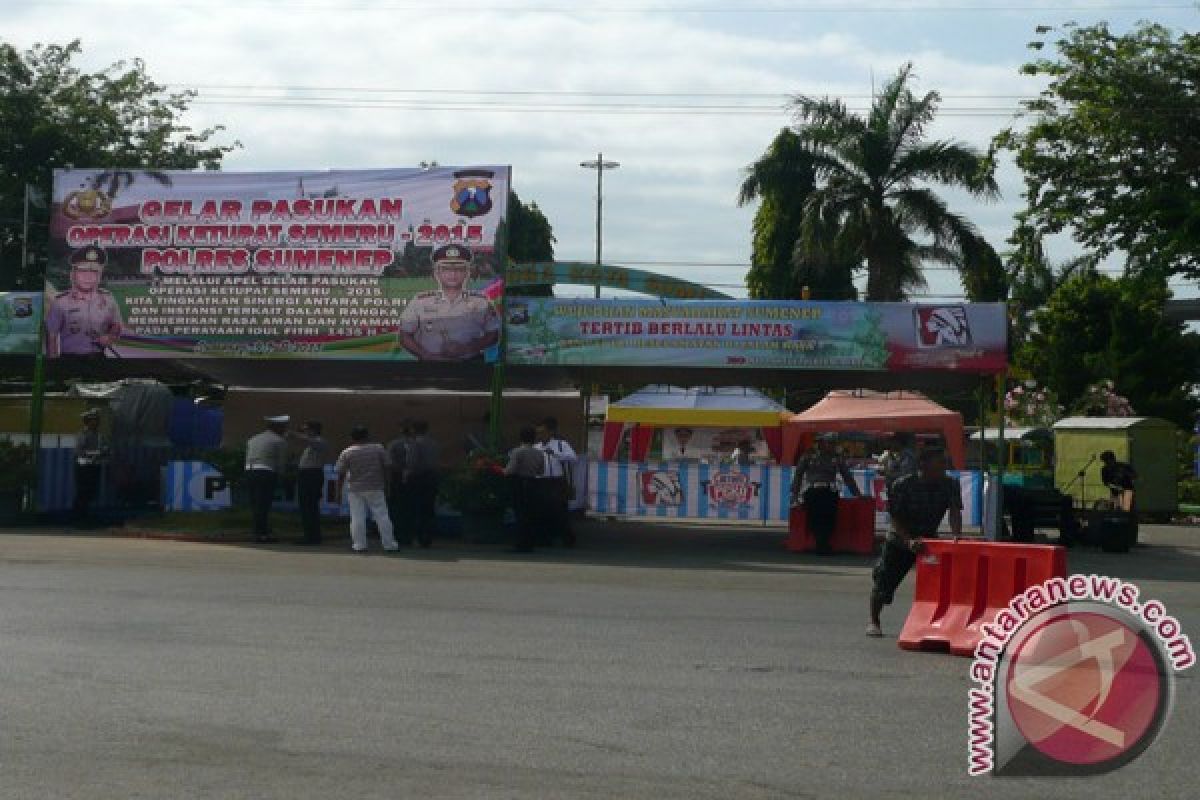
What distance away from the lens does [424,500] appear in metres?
23.1

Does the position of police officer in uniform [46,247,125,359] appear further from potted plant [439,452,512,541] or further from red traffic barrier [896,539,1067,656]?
red traffic barrier [896,539,1067,656]

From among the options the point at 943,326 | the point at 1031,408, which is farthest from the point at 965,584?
the point at 1031,408

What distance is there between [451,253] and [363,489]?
13.7ft

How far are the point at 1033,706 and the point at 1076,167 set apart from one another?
954 inches

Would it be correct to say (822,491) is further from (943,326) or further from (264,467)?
(264,467)

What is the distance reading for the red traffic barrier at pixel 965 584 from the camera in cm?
1204

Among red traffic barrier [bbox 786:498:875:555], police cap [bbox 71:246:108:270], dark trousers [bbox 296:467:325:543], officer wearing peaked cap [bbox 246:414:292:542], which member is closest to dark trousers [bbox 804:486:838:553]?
red traffic barrier [bbox 786:498:875:555]

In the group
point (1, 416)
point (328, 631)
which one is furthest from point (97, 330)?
point (328, 631)

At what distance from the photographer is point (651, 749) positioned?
27.6 ft

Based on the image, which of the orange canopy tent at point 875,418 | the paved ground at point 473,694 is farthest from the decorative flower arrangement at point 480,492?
the orange canopy tent at point 875,418

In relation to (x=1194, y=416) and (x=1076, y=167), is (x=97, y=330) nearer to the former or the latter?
(x=1076, y=167)

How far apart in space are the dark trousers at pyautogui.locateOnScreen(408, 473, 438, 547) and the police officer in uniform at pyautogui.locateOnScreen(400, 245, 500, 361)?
223 centimetres

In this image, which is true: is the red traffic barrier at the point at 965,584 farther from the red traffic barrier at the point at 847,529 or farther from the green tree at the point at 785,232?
the green tree at the point at 785,232

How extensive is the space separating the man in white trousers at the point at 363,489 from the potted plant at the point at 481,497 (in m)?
2.06
